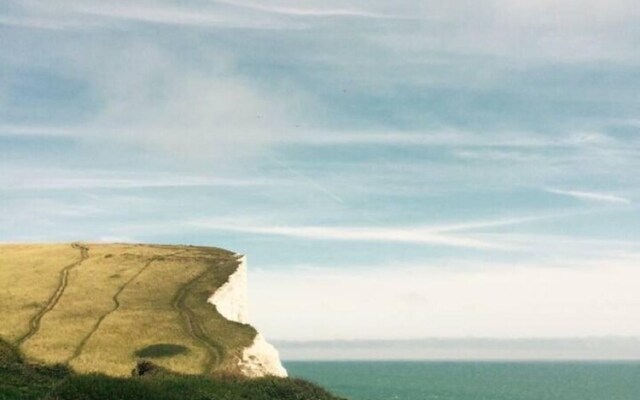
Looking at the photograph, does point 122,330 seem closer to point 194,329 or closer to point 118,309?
point 194,329

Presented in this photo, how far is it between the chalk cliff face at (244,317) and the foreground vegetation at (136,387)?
42.9ft

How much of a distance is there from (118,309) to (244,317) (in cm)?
2252

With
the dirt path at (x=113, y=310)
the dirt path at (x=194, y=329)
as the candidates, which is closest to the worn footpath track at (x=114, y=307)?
the dirt path at (x=113, y=310)

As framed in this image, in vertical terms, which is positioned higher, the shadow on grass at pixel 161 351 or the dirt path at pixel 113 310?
the dirt path at pixel 113 310

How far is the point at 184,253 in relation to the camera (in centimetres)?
10744

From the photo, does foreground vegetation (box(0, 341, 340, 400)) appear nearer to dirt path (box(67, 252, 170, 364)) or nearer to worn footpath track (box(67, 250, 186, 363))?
dirt path (box(67, 252, 170, 364))

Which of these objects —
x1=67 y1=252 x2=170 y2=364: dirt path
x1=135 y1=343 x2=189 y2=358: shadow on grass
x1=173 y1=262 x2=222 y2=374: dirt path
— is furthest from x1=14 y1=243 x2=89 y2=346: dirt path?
x1=173 y1=262 x2=222 y2=374: dirt path

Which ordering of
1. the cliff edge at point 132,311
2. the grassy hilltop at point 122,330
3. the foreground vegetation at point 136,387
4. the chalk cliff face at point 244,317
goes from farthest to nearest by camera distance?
the chalk cliff face at point 244,317, the cliff edge at point 132,311, the grassy hilltop at point 122,330, the foreground vegetation at point 136,387

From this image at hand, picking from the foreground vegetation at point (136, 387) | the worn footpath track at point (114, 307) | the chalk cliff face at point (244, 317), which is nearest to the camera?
the foreground vegetation at point (136, 387)

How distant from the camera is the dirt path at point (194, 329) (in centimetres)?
6461

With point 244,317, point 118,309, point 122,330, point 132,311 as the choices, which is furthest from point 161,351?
point 244,317

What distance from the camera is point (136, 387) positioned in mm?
38875

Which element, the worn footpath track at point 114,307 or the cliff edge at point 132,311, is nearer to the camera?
the cliff edge at point 132,311

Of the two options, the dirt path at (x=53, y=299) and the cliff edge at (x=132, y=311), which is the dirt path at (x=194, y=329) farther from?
the dirt path at (x=53, y=299)
